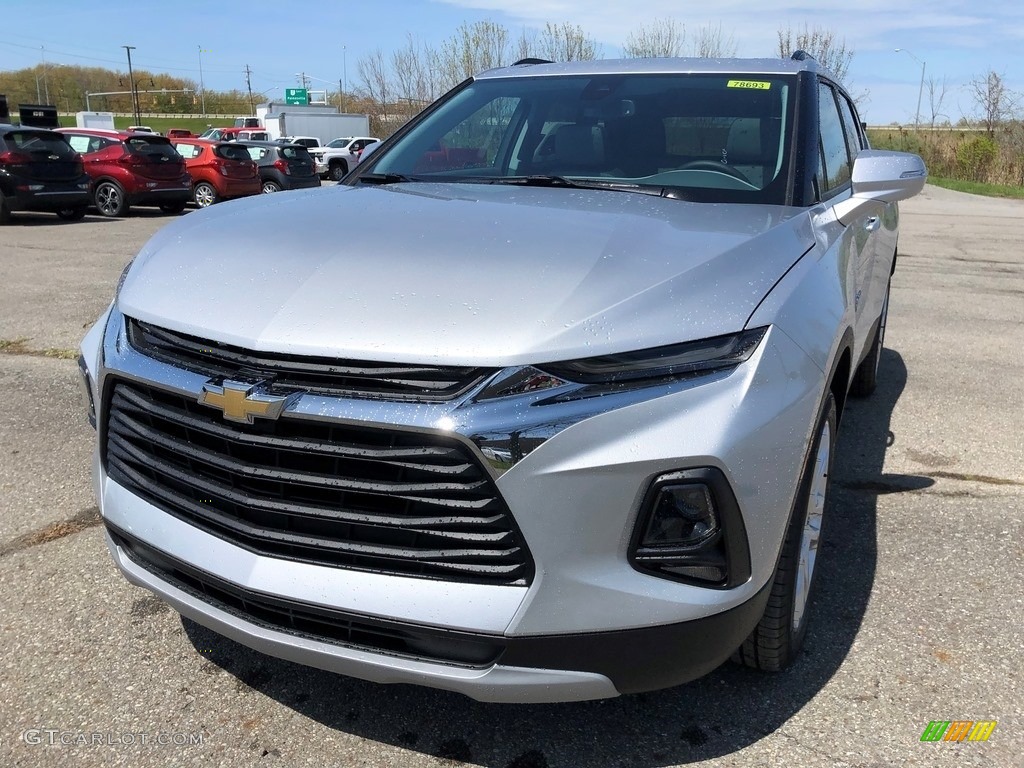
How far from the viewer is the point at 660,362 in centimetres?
184

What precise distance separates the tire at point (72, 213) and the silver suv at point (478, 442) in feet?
48.9

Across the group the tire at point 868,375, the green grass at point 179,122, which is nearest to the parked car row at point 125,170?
the tire at point 868,375

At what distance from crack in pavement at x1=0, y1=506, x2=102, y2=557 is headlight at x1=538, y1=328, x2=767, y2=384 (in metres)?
2.25

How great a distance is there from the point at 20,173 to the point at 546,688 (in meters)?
15.6

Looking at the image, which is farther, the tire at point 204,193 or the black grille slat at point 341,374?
the tire at point 204,193

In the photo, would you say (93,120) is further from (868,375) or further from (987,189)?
(868,375)

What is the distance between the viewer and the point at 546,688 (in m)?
1.85

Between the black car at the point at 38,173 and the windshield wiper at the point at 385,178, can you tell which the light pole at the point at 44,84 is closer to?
the black car at the point at 38,173

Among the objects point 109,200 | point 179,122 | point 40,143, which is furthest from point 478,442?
point 179,122

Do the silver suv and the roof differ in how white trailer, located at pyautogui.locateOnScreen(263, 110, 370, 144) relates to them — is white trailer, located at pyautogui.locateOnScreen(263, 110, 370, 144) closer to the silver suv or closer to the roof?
the roof

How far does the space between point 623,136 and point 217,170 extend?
17094 millimetres

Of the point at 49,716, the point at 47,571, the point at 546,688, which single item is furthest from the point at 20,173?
the point at 546,688

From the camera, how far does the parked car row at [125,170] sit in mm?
14508

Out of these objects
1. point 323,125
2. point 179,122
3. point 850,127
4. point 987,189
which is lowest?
point 987,189
